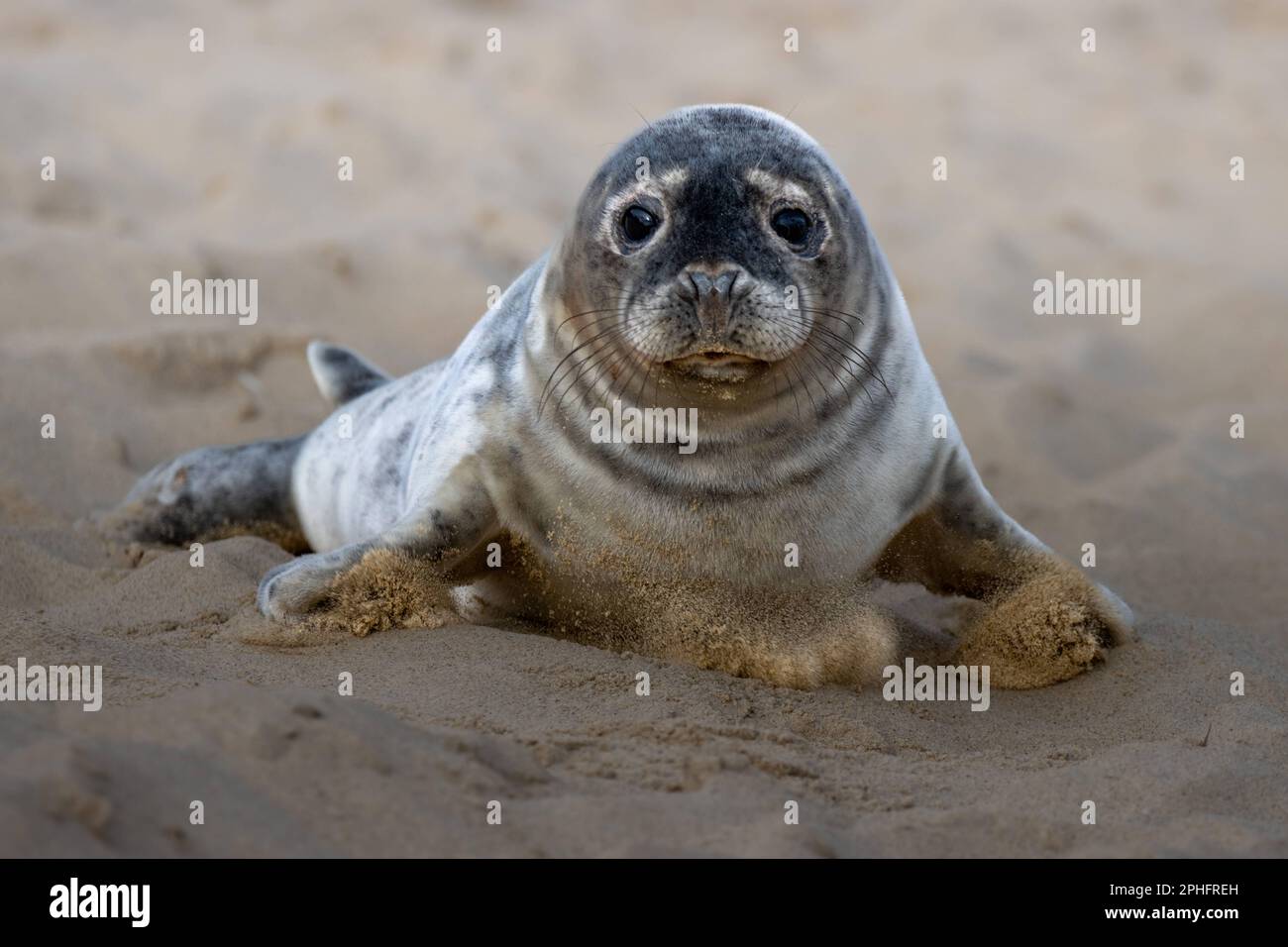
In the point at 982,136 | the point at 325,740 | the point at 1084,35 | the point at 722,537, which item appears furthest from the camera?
the point at 1084,35

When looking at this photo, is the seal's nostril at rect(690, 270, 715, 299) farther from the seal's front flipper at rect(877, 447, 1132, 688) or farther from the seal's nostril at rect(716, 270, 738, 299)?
the seal's front flipper at rect(877, 447, 1132, 688)

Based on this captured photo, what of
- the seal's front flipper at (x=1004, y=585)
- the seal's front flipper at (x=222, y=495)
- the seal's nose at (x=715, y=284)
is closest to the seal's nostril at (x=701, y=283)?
the seal's nose at (x=715, y=284)

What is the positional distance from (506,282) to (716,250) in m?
4.04

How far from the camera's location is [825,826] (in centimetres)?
243

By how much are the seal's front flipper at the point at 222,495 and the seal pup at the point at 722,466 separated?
1270 millimetres

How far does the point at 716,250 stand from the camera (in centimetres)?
317

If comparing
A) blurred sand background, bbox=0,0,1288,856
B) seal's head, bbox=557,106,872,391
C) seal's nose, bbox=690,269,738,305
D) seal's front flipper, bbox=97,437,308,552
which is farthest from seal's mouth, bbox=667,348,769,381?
seal's front flipper, bbox=97,437,308,552

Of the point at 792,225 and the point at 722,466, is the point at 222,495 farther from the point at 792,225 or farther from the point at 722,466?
the point at 792,225

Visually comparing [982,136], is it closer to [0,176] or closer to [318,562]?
[0,176]

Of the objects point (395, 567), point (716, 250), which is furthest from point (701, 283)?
point (395, 567)

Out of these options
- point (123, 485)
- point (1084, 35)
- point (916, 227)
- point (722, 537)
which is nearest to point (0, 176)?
point (123, 485)

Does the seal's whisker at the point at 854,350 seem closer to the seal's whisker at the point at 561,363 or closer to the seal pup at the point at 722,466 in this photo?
the seal pup at the point at 722,466

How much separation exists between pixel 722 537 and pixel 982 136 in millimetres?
7231

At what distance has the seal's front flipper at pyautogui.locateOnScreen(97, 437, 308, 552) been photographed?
4.75 meters
